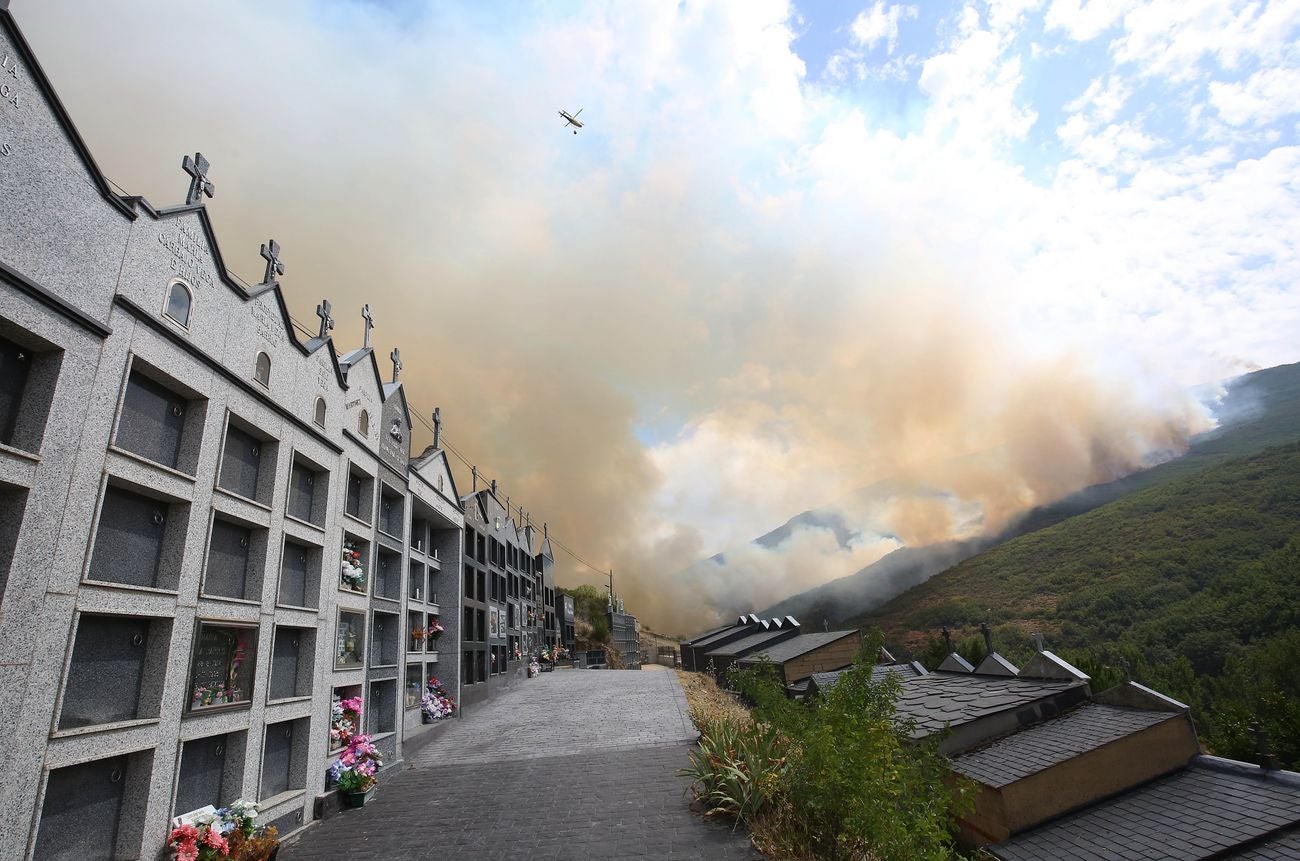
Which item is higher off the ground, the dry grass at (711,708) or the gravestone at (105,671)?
the gravestone at (105,671)

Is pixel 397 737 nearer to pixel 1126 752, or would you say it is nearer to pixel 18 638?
pixel 18 638

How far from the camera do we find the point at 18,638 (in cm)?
742

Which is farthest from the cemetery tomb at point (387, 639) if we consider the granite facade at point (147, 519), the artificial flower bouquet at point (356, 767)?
the artificial flower bouquet at point (356, 767)

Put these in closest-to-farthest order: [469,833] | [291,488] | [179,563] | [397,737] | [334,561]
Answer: [179,563] < [469,833] < [291,488] < [334,561] < [397,737]

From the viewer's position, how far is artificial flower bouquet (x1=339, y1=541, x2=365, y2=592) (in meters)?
16.7

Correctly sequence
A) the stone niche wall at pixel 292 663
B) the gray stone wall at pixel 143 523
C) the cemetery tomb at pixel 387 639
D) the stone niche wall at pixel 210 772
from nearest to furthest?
the gray stone wall at pixel 143 523, the stone niche wall at pixel 210 772, the stone niche wall at pixel 292 663, the cemetery tomb at pixel 387 639

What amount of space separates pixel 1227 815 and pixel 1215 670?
65223 millimetres

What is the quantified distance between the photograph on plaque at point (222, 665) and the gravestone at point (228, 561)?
0.74 metres

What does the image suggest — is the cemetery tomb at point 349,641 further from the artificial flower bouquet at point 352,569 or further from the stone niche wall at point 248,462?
the stone niche wall at point 248,462

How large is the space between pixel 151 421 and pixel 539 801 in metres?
11.0

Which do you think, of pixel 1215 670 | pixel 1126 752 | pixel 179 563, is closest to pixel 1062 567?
pixel 1215 670

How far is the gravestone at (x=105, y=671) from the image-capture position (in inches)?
340

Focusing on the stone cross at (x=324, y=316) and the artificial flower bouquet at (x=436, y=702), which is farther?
the artificial flower bouquet at (x=436, y=702)

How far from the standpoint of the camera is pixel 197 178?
1230cm
